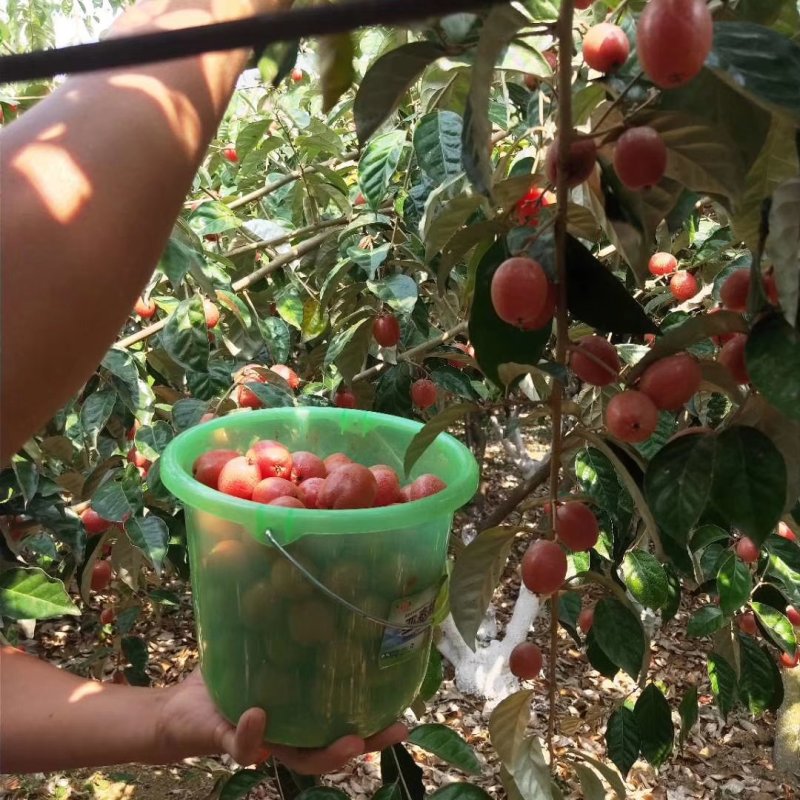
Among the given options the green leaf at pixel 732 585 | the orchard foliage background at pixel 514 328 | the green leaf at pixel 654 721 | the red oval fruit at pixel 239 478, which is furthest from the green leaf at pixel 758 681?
the red oval fruit at pixel 239 478

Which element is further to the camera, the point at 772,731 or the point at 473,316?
the point at 772,731

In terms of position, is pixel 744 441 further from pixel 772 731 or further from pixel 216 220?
pixel 772 731

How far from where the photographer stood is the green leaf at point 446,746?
1134 mm

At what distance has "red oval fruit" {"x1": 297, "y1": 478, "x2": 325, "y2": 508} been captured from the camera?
85cm

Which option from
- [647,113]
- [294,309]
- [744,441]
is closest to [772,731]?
[294,309]

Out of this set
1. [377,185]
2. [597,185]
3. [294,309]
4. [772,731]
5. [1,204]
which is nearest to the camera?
[1,204]

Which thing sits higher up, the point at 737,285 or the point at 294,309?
the point at 737,285

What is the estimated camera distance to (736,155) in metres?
0.59

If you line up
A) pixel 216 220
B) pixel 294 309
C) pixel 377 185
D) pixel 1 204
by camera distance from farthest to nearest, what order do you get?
pixel 294 309 < pixel 216 220 < pixel 377 185 < pixel 1 204

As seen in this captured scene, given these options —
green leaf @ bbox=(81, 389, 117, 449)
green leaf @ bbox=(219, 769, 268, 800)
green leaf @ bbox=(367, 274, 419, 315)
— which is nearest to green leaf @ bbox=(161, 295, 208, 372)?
green leaf @ bbox=(81, 389, 117, 449)

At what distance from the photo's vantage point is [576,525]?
2.73ft

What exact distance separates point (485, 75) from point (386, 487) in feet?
1.60

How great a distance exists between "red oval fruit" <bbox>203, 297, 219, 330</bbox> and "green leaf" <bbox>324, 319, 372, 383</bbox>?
0.77 feet

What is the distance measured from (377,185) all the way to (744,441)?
980 mm
